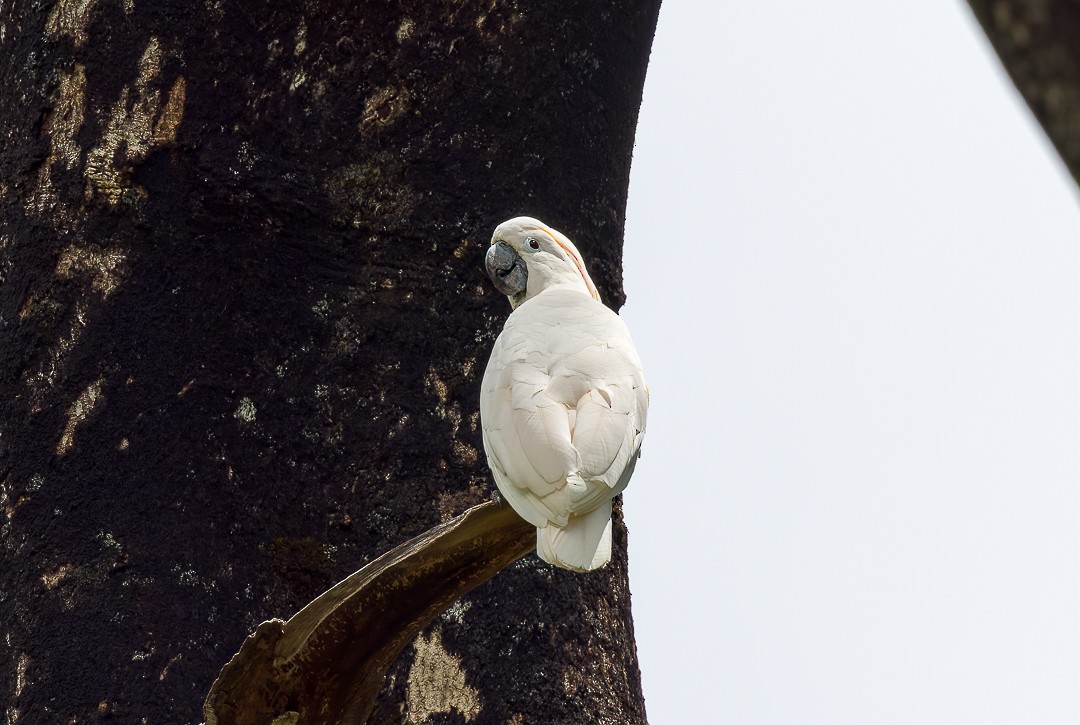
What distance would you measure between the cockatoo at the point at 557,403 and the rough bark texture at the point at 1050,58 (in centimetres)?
118

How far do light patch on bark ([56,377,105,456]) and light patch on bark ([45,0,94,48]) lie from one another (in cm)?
80

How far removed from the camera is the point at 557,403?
2.14 meters

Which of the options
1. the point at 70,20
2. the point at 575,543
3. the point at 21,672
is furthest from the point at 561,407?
the point at 70,20

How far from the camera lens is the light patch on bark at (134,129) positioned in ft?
8.70

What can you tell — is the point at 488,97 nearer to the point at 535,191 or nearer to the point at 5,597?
the point at 535,191

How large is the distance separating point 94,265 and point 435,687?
1.12 meters

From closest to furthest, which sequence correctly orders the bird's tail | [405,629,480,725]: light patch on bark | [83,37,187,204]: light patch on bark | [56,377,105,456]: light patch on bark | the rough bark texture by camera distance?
the rough bark texture < the bird's tail < [405,629,480,725]: light patch on bark < [56,377,105,456]: light patch on bark < [83,37,187,204]: light patch on bark

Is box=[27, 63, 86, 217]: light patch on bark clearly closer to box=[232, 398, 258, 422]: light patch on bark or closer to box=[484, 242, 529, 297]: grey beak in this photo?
box=[232, 398, 258, 422]: light patch on bark

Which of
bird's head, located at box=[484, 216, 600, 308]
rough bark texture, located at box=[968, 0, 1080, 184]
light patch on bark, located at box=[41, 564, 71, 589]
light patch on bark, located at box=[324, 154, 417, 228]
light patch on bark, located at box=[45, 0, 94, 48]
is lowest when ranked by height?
light patch on bark, located at box=[41, 564, 71, 589]

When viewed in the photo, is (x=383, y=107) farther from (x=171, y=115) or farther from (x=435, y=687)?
(x=435, y=687)

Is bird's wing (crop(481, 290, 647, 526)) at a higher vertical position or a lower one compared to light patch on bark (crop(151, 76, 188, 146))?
lower

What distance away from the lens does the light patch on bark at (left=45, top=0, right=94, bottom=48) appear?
280 centimetres

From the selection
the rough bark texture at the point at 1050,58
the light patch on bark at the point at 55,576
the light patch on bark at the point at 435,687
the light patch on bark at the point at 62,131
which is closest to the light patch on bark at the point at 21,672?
the light patch on bark at the point at 55,576

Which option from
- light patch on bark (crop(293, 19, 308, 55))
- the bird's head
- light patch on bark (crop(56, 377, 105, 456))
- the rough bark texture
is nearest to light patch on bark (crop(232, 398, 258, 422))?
light patch on bark (crop(56, 377, 105, 456))
